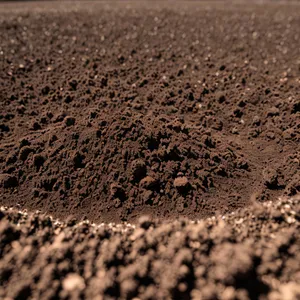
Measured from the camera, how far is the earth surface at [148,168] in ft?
9.77

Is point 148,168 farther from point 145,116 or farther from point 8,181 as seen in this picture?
point 8,181

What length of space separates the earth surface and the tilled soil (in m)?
0.01

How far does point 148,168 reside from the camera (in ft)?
14.9

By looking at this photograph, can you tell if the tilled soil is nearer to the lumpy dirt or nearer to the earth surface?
the earth surface

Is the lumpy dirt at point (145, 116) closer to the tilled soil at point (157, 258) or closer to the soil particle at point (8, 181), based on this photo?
the soil particle at point (8, 181)

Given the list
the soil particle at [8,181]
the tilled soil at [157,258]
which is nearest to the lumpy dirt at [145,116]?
the soil particle at [8,181]

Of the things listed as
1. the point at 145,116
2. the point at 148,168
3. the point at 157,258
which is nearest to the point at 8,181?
the point at 148,168

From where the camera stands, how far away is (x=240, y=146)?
541cm

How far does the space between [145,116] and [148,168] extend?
3.94 feet

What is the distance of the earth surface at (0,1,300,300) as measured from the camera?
9.77ft

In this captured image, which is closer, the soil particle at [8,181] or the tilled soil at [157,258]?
the tilled soil at [157,258]

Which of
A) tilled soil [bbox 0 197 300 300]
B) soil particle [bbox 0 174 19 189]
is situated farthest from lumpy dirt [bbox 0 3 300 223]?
tilled soil [bbox 0 197 300 300]

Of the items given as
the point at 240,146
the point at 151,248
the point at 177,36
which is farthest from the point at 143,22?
Answer: the point at 151,248

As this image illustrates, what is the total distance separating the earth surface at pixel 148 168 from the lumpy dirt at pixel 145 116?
0.03 m
